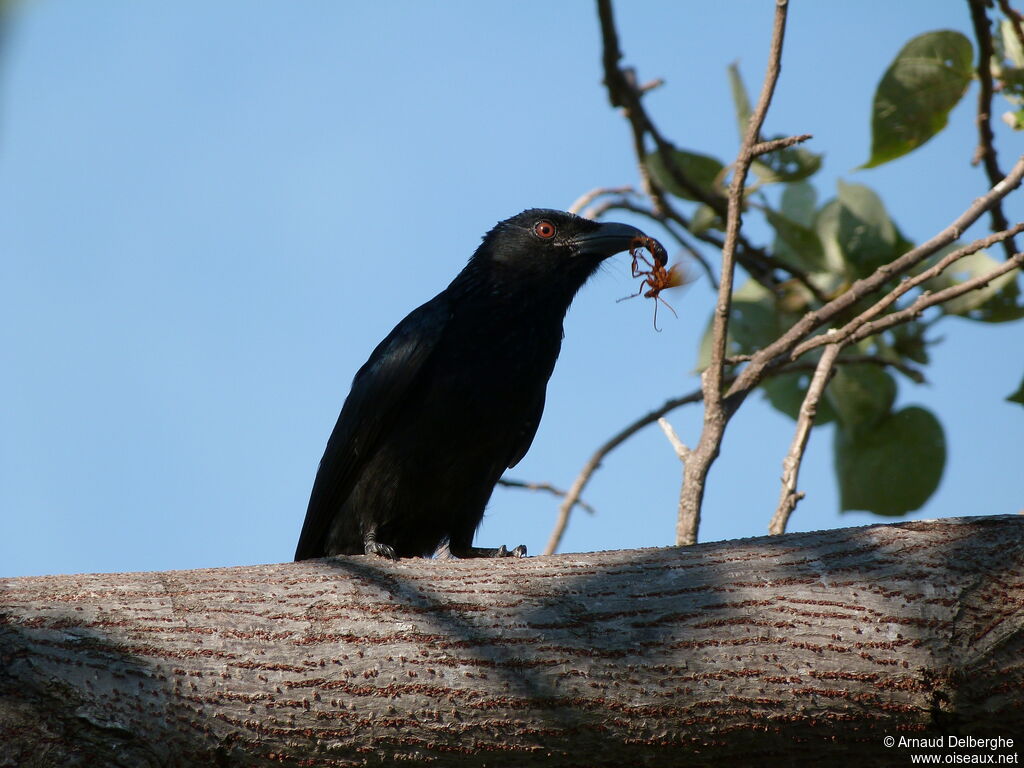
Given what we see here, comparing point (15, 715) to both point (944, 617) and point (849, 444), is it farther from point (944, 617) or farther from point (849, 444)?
point (849, 444)

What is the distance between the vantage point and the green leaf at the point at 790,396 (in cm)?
499

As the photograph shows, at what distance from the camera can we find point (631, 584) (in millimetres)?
2703

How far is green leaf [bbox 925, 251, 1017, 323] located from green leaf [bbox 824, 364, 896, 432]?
42 cm

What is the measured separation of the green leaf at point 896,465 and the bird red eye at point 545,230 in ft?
5.52

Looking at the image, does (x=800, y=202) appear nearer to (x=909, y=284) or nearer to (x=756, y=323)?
(x=756, y=323)

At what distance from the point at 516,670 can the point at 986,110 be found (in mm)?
3628

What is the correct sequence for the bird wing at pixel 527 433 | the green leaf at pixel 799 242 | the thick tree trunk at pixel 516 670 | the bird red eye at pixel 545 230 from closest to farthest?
the thick tree trunk at pixel 516 670
the bird wing at pixel 527 433
the green leaf at pixel 799 242
the bird red eye at pixel 545 230

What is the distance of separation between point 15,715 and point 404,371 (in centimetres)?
251

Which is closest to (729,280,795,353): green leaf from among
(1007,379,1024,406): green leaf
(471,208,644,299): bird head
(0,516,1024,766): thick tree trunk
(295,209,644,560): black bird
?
(471,208,644,299): bird head

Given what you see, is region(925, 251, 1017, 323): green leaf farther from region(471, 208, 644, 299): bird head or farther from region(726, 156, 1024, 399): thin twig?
region(471, 208, 644, 299): bird head

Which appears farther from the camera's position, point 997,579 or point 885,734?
point 997,579

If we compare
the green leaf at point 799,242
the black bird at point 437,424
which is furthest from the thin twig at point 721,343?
the green leaf at point 799,242

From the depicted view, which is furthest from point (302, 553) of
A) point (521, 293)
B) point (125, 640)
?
point (125, 640)

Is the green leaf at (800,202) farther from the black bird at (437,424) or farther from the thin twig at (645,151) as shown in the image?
the black bird at (437,424)
